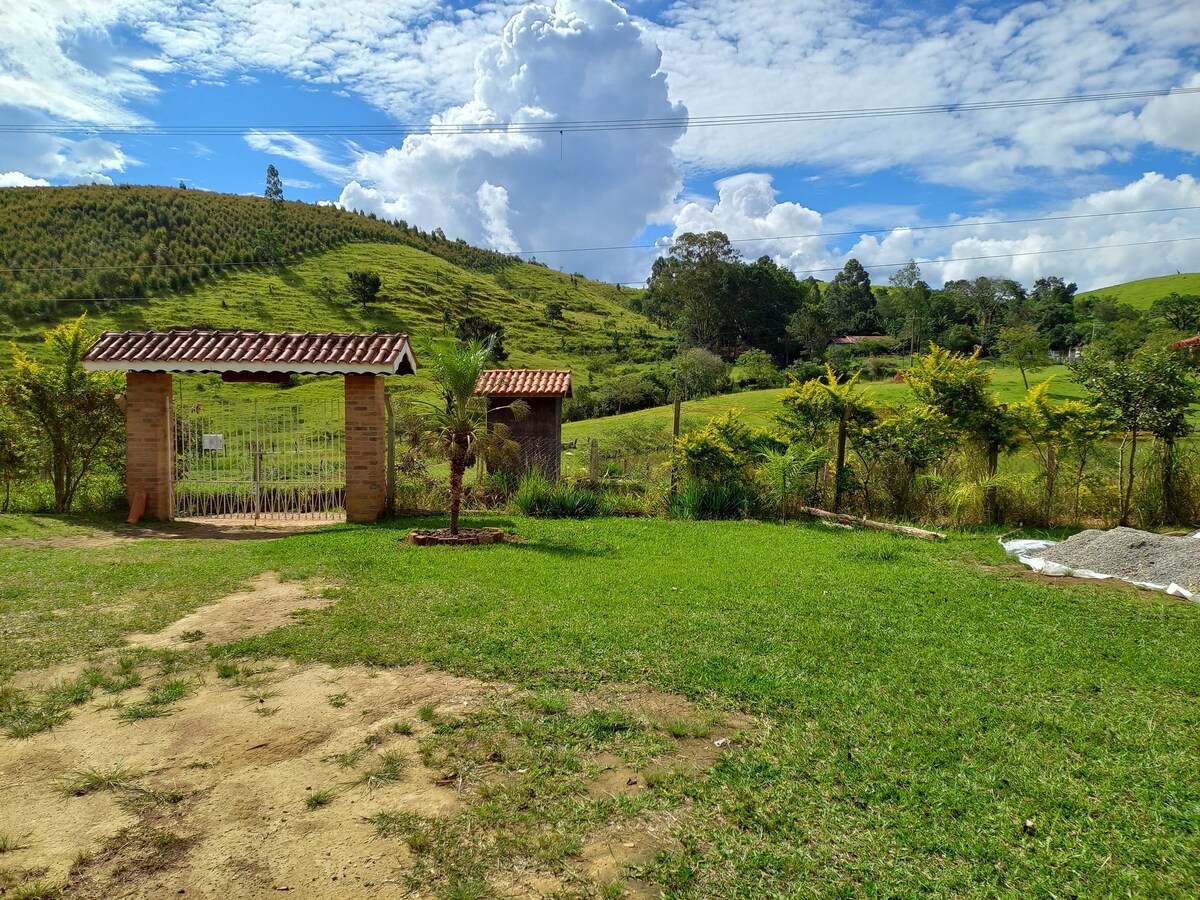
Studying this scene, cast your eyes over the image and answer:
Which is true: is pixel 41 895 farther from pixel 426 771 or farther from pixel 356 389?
pixel 356 389

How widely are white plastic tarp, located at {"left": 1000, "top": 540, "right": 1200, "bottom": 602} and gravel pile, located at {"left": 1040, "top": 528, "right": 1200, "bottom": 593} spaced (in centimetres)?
10

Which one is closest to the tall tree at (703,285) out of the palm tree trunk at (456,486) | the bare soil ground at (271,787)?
the palm tree trunk at (456,486)

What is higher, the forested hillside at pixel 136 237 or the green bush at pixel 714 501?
the forested hillside at pixel 136 237

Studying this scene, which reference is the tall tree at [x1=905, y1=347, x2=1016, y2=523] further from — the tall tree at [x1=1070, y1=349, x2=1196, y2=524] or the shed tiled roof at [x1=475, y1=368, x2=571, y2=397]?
the shed tiled roof at [x1=475, y1=368, x2=571, y2=397]

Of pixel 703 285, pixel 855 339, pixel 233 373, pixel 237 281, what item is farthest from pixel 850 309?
pixel 233 373

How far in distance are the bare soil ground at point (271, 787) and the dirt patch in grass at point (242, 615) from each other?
0.75 metres

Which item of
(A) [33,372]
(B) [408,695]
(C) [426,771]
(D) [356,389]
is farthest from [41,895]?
(A) [33,372]

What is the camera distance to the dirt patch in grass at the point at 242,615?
5.57m

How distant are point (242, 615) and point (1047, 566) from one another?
9022 millimetres

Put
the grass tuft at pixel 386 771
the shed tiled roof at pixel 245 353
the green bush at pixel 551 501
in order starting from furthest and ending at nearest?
the green bush at pixel 551 501 < the shed tiled roof at pixel 245 353 < the grass tuft at pixel 386 771

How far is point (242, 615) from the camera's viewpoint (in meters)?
6.23

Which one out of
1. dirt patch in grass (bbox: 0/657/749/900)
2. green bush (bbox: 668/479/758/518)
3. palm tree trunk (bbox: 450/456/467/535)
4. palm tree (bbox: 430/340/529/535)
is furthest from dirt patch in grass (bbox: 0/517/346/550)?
dirt patch in grass (bbox: 0/657/749/900)

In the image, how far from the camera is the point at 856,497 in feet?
40.6

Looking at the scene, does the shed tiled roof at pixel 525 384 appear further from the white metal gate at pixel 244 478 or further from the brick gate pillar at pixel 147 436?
the brick gate pillar at pixel 147 436
